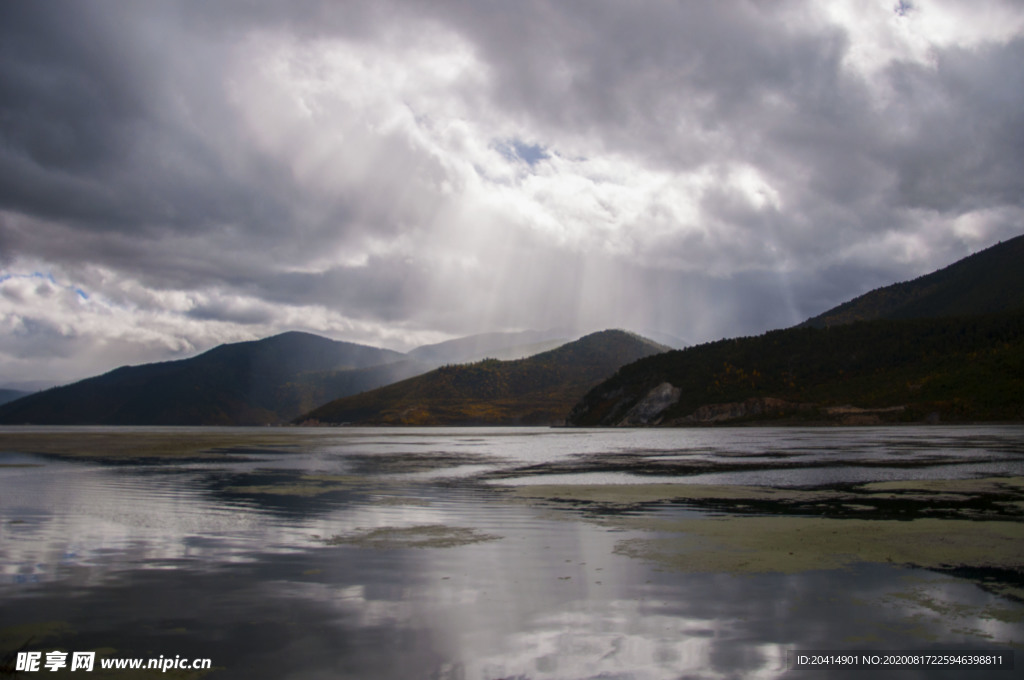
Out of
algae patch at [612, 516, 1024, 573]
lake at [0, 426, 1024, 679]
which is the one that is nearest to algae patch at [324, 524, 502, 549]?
lake at [0, 426, 1024, 679]

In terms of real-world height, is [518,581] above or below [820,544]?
above

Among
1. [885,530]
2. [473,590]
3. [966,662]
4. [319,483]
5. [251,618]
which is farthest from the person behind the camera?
[319,483]

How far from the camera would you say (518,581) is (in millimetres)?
19062

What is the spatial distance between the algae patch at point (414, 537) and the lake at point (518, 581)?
22cm

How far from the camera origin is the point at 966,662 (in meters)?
12.3

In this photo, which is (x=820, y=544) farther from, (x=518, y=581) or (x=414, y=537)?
(x=414, y=537)

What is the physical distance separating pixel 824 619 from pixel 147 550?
22.8m

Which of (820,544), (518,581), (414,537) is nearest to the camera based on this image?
(518,581)

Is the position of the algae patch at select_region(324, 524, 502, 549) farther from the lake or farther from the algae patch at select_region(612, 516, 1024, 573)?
the algae patch at select_region(612, 516, 1024, 573)

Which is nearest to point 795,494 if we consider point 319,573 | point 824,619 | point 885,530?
point 885,530

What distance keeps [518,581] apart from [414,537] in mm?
8722

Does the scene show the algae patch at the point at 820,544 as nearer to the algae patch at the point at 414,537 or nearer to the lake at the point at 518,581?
the lake at the point at 518,581

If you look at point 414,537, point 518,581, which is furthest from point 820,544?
point 414,537

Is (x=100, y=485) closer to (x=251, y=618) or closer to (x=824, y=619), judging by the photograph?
(x=251, y=618)
